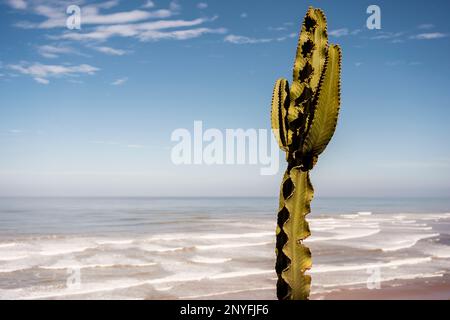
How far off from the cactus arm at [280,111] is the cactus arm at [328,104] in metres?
0.42

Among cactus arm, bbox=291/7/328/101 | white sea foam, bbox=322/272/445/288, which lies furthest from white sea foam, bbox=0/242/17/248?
cactus arm, bbox=291/7/328/101

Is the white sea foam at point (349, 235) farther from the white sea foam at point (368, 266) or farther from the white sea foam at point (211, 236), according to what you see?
the white sea foam at point (368, 266)

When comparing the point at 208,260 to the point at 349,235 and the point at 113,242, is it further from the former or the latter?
the point at 349,235

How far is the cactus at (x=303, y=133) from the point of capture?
4.22 metres

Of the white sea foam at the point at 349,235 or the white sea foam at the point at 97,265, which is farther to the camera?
the white sea foam at the point at 349,235

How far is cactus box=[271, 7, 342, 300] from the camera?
4219 millimetres

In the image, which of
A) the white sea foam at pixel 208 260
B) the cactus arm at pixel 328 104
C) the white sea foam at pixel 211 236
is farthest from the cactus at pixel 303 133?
the white sea foam at pixel 211 236

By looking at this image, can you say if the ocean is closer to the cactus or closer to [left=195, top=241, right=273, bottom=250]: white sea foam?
[left=195, top=241, right=273, bottom=250]: white sea foam

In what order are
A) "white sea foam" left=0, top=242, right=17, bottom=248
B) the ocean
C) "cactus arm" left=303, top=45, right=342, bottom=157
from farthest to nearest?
"white sea foam" left=0, top=242, right=17, bottom=248 < the ocean < "cactus arm" left=303, top=45, right=342, bottom=157

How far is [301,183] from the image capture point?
4367mm

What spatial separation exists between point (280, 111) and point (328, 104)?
65 cm

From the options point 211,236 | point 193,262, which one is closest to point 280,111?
point 193,262

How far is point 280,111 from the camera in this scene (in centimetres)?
475
